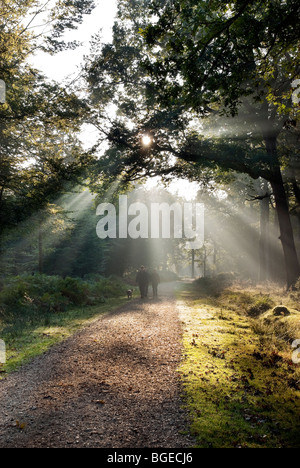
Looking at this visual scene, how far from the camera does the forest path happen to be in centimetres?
397

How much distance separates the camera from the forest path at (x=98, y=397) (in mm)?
3975

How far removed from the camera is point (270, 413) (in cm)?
446

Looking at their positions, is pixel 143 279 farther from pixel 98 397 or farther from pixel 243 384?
pixel 98 397

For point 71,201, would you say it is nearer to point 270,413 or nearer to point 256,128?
point 256,128

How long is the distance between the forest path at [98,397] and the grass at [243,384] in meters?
0.35

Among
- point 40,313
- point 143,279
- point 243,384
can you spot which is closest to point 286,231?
point 143,279

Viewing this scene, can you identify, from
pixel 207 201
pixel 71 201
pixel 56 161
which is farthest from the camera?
pixel 207 201

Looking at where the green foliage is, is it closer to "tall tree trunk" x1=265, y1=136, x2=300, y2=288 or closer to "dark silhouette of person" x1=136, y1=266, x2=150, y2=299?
"dark silhouette of person" x1=136, y1=266, x2=150, y2=299

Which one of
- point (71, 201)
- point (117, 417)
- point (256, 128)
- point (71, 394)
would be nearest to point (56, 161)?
point (71, 394)

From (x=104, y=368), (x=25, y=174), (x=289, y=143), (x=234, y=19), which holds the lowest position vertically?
(x=104, y=368)

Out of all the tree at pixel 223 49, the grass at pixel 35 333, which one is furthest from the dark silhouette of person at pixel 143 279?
the tree at pixel 223 49

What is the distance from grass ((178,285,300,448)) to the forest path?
35cm

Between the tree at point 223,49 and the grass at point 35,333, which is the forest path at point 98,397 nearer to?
the grass at point 35,333
